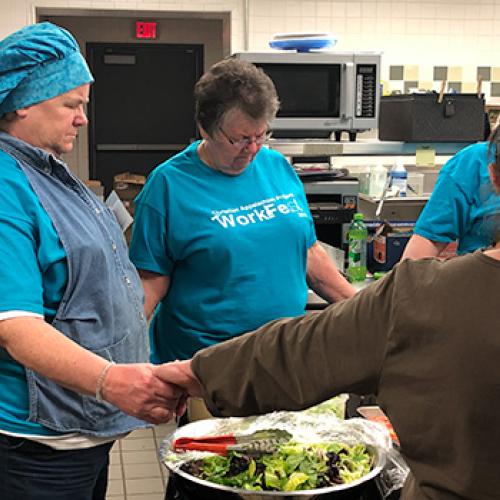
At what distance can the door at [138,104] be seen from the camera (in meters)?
8.74

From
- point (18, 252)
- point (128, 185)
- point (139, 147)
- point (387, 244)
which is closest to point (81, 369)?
point (18, 252)

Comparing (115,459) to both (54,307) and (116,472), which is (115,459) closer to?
(116,472)

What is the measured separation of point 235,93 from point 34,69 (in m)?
0.71

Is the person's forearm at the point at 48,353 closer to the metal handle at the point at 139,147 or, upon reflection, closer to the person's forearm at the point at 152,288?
the person's forearm at the point at 152,288

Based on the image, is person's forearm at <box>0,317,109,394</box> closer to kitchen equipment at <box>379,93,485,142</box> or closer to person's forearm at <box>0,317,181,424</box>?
person's forearm at <box>0,317,181,424</box>

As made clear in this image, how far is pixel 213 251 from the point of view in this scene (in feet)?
7.74

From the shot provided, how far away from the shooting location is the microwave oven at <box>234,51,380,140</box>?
4.44 m

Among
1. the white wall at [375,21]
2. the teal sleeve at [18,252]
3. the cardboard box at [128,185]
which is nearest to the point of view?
the teal sleeve at [18,252]

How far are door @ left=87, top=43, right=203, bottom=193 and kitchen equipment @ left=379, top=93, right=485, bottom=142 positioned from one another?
490cm

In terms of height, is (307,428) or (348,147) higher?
(348,147)

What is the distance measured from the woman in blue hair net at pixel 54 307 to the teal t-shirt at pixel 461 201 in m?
1.28

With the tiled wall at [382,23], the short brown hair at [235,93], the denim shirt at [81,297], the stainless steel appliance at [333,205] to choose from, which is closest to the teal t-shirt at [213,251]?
the short brown hair at [235,93]

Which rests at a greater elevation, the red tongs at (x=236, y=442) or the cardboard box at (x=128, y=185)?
the red tongs at (x=236, y=442)

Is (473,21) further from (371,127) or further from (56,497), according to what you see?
(56,497)
